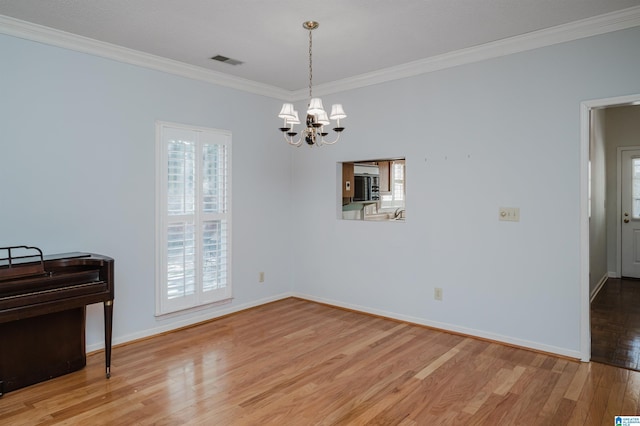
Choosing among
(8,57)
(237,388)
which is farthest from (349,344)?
(8,57)

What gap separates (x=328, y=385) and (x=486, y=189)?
226 cm

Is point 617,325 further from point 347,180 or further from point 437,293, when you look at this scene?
point 347,180

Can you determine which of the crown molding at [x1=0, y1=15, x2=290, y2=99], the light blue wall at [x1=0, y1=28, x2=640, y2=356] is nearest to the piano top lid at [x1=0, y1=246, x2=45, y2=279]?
the light blue wall at [x1=0, y1=28, x2=640, y2=356]

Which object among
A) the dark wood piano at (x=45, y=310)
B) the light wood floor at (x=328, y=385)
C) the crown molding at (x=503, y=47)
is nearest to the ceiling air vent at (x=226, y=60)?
the crown molding at (x=503, y=47)

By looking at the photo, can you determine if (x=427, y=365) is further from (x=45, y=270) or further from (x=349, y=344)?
(x=45, y=270)

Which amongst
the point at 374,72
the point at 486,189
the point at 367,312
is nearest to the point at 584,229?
the point at 486,189

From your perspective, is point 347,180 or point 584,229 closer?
point 584,229

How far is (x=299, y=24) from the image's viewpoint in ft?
10.5

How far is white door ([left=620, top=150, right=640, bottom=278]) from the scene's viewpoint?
6.29 metres

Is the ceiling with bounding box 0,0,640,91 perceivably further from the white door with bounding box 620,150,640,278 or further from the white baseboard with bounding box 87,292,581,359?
the white door with bounding box 620,150,640,278

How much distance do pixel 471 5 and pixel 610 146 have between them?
497 centimetres

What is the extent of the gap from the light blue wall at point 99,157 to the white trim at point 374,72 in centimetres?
8

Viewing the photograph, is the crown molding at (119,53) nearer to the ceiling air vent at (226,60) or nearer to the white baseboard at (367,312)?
the ceiling air vent at (226,60)

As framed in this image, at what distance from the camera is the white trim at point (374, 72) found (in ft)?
10.3
